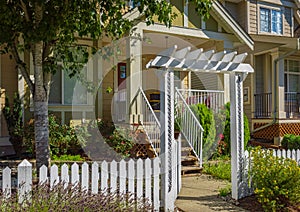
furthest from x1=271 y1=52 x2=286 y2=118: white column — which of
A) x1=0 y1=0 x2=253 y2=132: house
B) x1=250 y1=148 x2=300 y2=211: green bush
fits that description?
x1=250 y1=148 x2=300 y2=211: green bush

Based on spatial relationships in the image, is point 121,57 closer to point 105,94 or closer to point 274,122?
point 105,94

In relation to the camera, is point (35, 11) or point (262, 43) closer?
point (35, 11)

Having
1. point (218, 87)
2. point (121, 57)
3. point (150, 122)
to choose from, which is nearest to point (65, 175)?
point (150, 122)

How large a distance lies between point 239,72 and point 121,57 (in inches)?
243

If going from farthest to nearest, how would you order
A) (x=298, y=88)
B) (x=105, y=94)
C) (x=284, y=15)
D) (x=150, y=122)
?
(x=284, y=15) → (x=298, y=88) → (x=105, y=94) → (x=150, y=122)

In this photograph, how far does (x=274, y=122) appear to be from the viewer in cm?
1287

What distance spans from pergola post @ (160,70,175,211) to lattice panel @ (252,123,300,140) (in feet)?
30.0

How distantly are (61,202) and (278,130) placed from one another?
37.0ft

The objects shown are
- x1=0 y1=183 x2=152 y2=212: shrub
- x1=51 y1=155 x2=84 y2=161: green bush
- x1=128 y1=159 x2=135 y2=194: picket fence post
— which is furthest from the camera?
x1=51 y1=155 x2=84 y2=161: green bush

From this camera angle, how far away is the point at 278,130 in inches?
505

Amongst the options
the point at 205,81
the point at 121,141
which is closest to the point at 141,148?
the point at 121,141

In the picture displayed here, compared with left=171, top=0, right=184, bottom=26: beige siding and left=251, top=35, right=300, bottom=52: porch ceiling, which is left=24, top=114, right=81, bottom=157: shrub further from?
left=251, top=35, right=300, bottom=52: porch ceiling

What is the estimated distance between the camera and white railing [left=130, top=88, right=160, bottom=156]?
28.6 ft

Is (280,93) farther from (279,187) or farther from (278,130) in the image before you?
(279,187)
